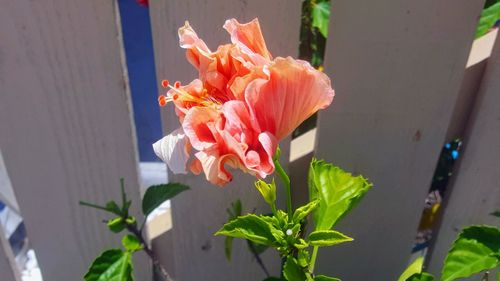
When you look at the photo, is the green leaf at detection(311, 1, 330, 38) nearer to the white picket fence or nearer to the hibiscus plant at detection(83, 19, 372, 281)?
the white picket fence

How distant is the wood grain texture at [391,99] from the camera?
1000mm

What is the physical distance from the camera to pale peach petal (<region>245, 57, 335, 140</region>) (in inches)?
23.9

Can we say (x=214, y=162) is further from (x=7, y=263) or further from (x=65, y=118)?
(x=7, y=263)

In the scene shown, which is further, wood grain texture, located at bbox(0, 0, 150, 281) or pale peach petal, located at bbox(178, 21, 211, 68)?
wood grain texture, located at bbox(0, 0, 150, 281)

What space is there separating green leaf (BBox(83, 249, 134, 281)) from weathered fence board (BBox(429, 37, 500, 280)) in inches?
29.7

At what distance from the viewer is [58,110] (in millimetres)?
1104

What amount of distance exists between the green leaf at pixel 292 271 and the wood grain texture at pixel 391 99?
18.2 inches

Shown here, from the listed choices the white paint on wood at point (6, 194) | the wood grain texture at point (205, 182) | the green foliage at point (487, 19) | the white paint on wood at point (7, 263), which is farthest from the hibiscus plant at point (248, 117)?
the white paint on wood at point (6, 194)

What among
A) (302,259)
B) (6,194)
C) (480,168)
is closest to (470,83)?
(480,168)

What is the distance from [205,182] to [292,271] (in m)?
0.50

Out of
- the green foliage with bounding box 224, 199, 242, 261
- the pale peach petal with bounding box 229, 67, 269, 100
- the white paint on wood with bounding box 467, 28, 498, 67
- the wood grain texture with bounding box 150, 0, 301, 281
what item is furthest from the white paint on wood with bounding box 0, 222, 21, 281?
the white paint on wood with bounding box 467, 28, 498, 67

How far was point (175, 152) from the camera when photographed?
64 centimetres

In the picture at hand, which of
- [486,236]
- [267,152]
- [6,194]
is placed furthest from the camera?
[6,194]

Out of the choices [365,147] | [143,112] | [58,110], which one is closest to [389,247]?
[365,147]
